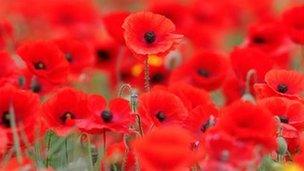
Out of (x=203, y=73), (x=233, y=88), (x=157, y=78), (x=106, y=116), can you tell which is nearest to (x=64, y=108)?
(x=106, y=116)

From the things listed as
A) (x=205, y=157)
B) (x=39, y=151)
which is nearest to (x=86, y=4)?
(x=39, y=151)

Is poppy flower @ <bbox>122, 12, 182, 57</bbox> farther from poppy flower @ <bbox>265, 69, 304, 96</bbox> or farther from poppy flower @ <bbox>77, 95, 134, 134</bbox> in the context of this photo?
poppy flower @ <bbox>265, 69, 304, 96</bbox>

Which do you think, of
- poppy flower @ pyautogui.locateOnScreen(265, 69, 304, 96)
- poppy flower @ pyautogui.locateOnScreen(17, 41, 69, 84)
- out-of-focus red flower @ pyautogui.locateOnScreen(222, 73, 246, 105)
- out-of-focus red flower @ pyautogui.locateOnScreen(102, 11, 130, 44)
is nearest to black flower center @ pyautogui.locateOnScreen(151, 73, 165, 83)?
out-of-focus red flower @ pyautogui.locateOnScreen(102, 11, 130, 44)

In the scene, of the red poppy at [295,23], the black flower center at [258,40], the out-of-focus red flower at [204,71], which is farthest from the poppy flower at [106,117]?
the black flower center at [258,40]

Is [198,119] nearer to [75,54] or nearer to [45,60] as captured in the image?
[45,60]

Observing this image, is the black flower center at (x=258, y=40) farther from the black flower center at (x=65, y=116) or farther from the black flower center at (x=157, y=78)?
the black flower center at (x=65, y=116)

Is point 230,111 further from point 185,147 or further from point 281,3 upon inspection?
point 281,3
